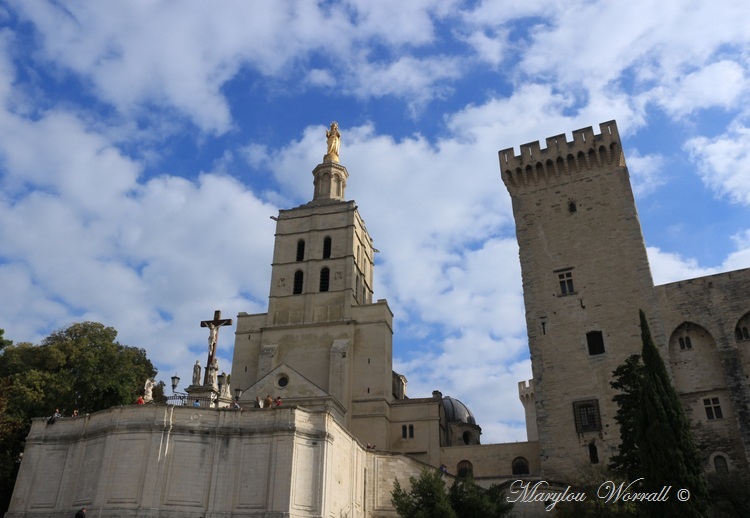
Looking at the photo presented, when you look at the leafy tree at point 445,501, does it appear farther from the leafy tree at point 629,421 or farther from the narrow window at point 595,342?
the narrow window at point 595,342

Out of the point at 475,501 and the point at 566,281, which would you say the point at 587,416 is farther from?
the point at 475,501

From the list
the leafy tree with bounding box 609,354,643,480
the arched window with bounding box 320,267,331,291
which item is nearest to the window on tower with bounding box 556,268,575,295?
the leafy tree with bounding box 609,354,643,480

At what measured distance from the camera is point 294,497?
939 inches

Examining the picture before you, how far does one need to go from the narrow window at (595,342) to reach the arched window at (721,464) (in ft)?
22.5

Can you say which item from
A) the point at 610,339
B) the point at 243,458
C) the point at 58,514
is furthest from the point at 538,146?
the point at 58,514

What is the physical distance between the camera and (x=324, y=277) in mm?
47156

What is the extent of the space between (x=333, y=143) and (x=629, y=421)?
36809 mm

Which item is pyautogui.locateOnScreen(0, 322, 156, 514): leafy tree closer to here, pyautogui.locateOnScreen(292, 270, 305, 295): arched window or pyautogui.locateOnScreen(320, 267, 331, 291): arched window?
pyautogui.locateOnScreen(292, 270, 305, 295): arched window

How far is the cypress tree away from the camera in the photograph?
69.0ft

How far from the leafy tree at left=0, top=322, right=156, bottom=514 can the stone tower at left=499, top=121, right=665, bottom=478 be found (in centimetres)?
2237

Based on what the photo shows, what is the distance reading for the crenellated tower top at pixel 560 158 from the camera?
3675cm

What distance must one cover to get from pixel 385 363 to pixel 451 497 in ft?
57.8

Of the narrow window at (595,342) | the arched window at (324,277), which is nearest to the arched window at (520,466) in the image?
the narrow window at (595,342)

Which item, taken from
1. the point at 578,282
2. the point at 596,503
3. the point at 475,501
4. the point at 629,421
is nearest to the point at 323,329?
the point at 578,282
